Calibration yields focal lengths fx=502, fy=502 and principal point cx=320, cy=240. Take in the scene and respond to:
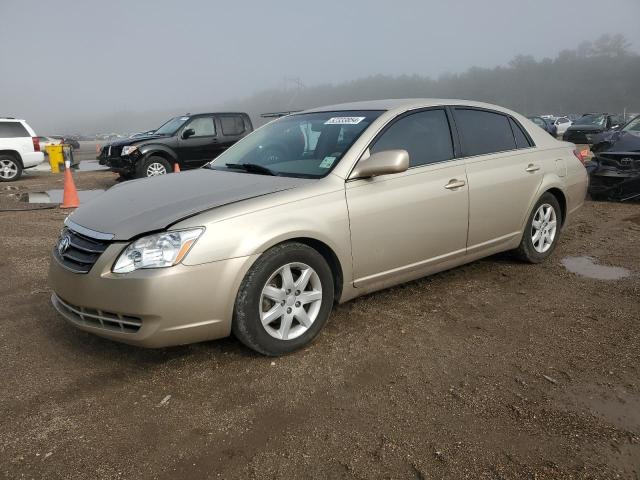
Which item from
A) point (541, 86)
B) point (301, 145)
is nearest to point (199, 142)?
point (301, 145)

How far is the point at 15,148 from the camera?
44.5ft

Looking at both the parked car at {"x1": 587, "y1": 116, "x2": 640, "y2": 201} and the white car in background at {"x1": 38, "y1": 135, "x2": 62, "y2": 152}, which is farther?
the white car in background at {"x1": 38, "y1": 135, "x2": 62, "y2": 152}

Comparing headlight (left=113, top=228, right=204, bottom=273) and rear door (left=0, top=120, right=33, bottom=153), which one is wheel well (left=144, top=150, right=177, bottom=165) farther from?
headlight (left=113, top=228, right=204, bottom=273)

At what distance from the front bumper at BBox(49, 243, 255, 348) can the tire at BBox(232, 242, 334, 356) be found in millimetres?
89

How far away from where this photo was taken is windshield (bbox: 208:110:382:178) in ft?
11.6

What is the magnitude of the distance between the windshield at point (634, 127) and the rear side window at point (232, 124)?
326 inches

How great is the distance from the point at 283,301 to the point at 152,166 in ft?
30.1

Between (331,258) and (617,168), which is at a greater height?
(331,258)

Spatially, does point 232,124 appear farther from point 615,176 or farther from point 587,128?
point 587,128

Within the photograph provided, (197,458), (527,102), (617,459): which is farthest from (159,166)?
(527,102)

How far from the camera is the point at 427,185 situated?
12.2 ft

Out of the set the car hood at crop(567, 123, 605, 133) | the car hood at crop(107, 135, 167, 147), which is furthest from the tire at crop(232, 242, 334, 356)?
the car hood at crop(567, 123, 605, 133)

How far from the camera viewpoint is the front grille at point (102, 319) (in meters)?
2.74

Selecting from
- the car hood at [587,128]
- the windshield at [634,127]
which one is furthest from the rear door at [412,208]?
the car hood at [587,128]
